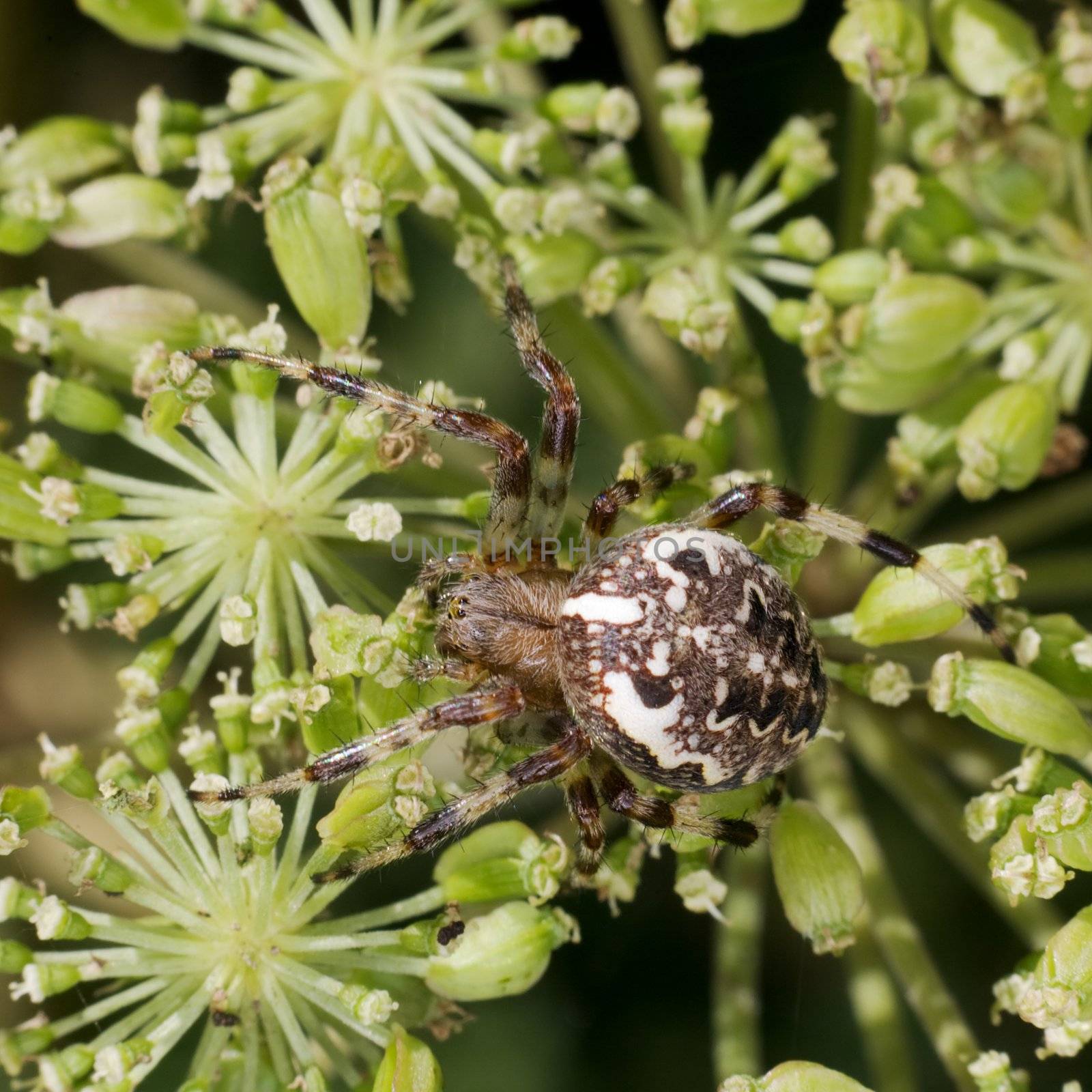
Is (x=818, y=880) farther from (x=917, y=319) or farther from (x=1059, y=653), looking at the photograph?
(x=917, y=319)

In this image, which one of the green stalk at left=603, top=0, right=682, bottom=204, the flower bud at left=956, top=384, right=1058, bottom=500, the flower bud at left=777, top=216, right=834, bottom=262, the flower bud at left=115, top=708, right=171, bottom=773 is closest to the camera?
the flower bud at left=115, top=708, right=171, bottom=773

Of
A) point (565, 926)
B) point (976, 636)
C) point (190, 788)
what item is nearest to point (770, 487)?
point (976, 636)

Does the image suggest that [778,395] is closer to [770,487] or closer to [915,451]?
[915,451]

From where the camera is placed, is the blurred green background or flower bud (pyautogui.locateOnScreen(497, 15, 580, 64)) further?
the blurred green background

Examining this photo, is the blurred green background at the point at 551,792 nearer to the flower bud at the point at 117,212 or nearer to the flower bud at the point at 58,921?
the flower bud at the point at 117,212

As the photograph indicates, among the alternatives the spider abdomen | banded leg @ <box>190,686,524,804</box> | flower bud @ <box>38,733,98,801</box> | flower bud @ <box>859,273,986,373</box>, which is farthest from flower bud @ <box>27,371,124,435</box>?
flower bud @ <box>859,273,986,373</box>

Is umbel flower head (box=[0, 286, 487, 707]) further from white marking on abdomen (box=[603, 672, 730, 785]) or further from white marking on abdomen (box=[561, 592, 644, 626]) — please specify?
white marking on abdomen (box=[603, 672, 730, 785])
